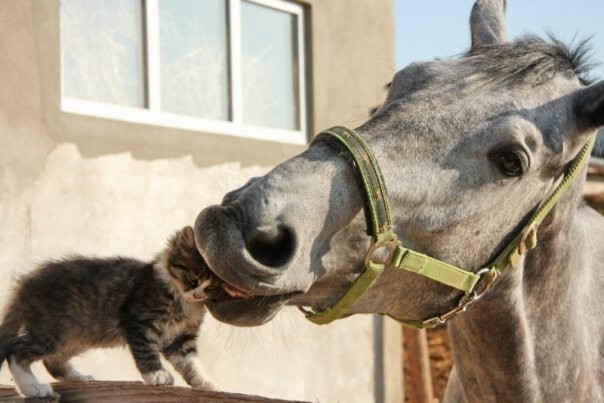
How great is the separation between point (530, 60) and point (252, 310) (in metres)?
1.14

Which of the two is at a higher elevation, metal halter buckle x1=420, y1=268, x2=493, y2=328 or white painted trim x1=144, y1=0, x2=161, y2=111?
white painted trim x1=144, y1=0, x2=161, y2=111

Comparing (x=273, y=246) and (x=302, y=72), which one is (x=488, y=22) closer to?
(x=273, y=246)

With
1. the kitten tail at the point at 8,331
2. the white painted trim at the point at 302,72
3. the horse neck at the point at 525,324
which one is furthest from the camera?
the white painted trim at the point at 302,72

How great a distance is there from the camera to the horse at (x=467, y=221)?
7.58 feet

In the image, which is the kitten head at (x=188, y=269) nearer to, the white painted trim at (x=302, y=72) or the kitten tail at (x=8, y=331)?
the kitten tail at (x=8, y=331)

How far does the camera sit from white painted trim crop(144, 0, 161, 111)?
6977 mm

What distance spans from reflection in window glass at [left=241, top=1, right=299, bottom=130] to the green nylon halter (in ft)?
17.0

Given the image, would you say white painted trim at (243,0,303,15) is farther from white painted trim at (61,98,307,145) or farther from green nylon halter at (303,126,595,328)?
green nylon halter at (303,126,595,328)

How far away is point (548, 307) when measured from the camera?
9.92 ft

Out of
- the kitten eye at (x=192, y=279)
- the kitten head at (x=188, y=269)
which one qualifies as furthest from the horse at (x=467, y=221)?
the kitten eye at (x=192, y=279)

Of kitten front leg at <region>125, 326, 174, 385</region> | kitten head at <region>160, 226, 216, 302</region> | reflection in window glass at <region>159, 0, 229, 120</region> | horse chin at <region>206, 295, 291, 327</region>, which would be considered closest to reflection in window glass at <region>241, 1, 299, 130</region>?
reflection in window glass at <region>159, 0, 229, 120</region>

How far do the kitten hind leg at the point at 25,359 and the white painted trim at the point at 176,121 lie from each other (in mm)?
2924

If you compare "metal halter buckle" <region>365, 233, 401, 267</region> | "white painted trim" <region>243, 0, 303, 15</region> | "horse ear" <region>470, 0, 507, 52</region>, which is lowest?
"metal halter buckle" <region>365, 233, 401, 267</region>

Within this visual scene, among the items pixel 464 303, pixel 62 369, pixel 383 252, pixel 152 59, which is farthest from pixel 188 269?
pixel 152 59
